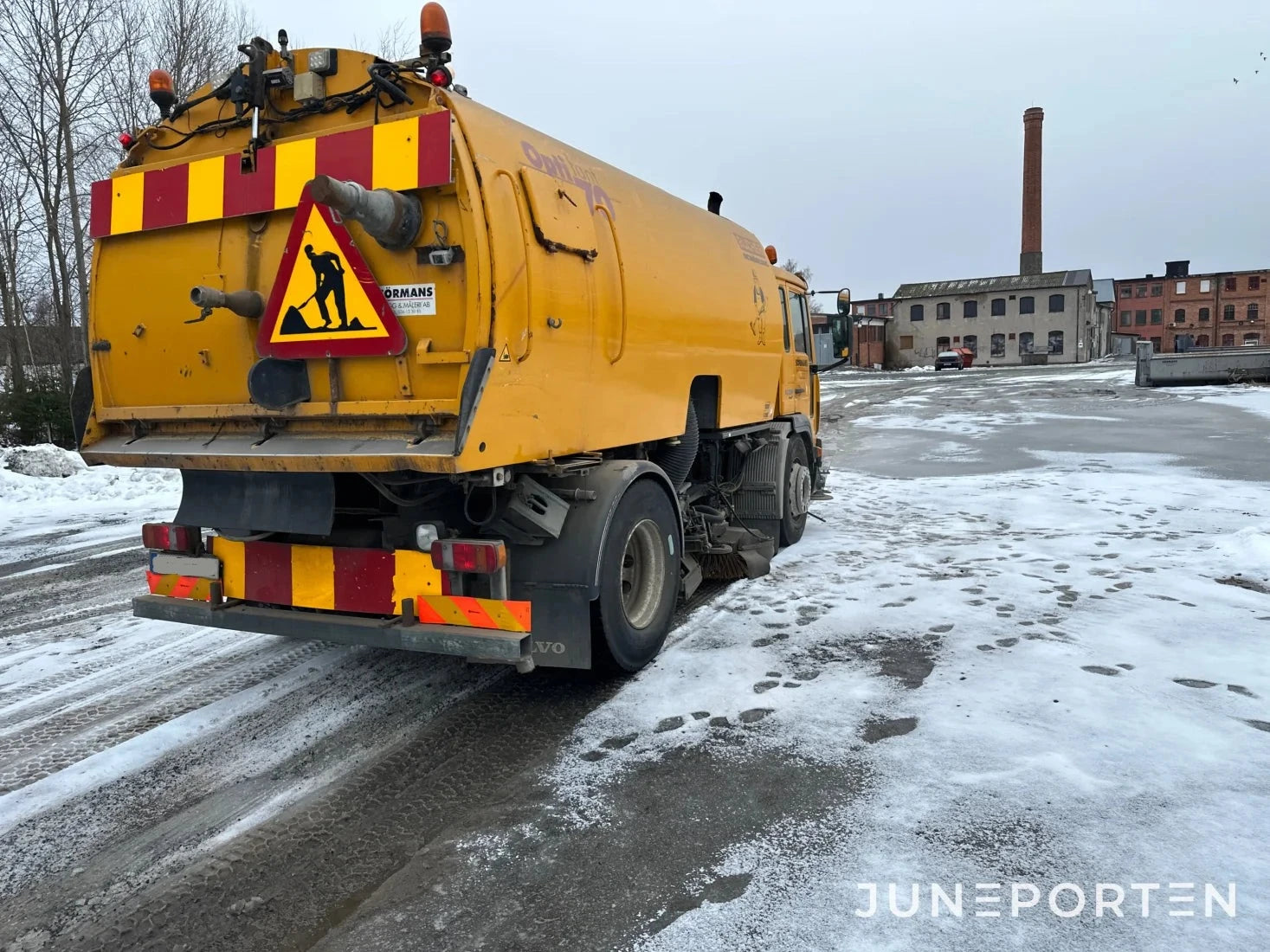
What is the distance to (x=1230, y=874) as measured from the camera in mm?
2738

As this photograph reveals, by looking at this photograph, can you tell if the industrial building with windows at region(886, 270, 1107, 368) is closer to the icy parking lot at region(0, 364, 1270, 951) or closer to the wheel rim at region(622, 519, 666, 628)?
the icy parking lot at region(0, 364, 1270, 951)

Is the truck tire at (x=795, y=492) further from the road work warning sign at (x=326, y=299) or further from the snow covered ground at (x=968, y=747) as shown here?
the road work warning sign at (x=326, y=299)

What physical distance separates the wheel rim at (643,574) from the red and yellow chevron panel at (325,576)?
1307 mm

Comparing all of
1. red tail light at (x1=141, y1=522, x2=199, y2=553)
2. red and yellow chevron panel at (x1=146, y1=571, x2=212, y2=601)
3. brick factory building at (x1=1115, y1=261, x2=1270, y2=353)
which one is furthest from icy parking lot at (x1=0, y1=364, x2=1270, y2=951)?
brick factory building at (x1=1115, y1=261, x2=1270, y2=353)

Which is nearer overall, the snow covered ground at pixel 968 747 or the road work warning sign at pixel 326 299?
the snow covered ground at pixel 968 747

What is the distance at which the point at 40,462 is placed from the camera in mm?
12742

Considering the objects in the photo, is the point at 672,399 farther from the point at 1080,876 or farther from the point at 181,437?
the point at 1080,876

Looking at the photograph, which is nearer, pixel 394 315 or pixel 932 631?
pixel 394 315

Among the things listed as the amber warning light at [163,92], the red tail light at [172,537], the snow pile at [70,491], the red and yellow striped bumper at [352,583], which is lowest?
the snow pile at [70,491]

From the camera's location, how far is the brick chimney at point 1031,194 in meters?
61.2

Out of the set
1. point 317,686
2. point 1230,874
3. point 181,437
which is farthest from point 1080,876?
point 181,437

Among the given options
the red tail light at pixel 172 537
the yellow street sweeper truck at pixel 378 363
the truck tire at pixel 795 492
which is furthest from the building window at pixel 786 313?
the red tail light at pixel 172 537

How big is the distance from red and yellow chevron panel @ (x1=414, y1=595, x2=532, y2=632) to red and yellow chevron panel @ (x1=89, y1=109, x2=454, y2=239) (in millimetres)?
1832

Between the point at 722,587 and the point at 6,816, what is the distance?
4595mm
